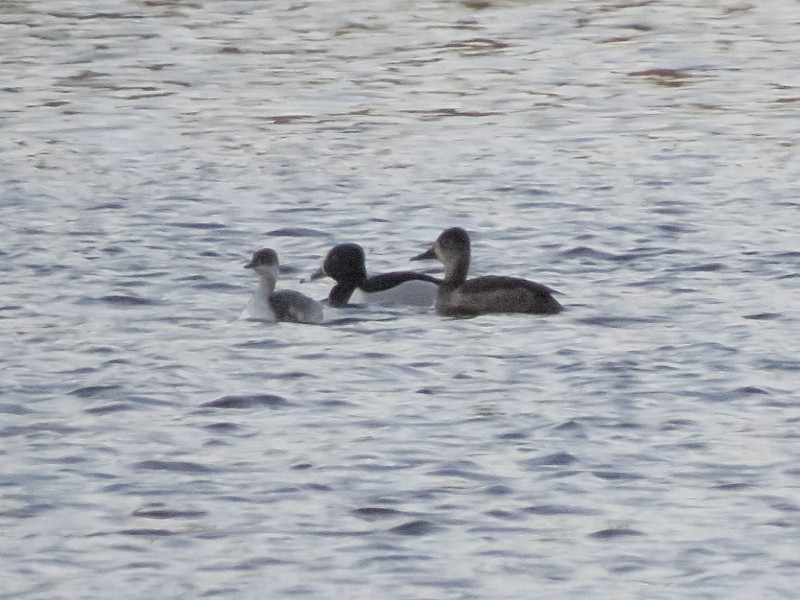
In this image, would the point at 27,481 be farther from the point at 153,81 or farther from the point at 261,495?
the point at 153,81

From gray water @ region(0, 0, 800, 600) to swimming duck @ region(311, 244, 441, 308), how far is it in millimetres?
156

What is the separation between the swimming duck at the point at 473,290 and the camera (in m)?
11.5

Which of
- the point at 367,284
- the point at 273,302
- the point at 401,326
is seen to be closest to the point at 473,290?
the point at 401,326

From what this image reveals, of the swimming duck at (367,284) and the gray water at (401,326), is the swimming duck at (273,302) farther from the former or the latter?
the swimming duck at (367,284)

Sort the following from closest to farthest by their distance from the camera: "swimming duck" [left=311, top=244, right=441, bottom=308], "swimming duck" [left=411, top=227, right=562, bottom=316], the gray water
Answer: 1. the gray water
2. "swimming duck" [left=411, top=227, right=562, bottom=316]
3. "swimming duck" [left=311, top=244, right=441, bottom=308]

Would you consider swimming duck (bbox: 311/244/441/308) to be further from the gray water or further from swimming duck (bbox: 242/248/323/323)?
swimming duck (bbox: 242/248/323/323)

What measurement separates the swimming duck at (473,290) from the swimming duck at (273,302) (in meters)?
0.85

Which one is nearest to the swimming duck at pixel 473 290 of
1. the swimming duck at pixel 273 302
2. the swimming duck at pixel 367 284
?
the swimming duck at pixel 367 284

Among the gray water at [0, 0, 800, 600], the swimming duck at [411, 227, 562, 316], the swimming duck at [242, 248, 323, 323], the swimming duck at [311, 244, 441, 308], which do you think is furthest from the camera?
the swimming duck at [311, 244, 441, 308]

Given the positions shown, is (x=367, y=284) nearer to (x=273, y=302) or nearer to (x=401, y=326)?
(x=401, y=326)

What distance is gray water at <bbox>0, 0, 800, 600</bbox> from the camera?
7531 millimetres

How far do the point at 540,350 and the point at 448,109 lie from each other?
8356mm

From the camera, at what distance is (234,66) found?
21219mm

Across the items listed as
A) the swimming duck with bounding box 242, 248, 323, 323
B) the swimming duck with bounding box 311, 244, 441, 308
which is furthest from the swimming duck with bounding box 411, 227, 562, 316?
the swimming duck with bounding box 242, 248, 323, 323
